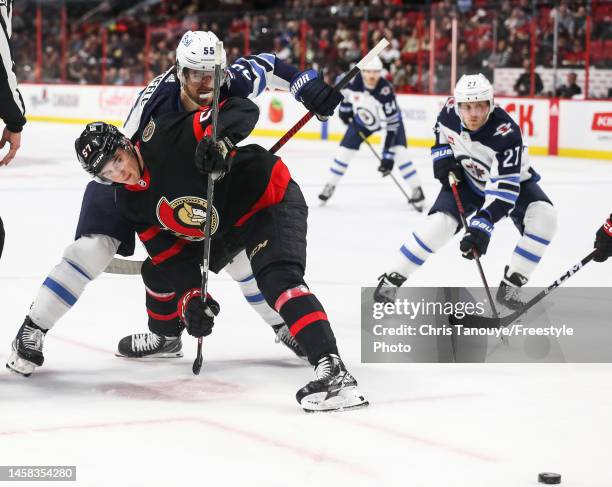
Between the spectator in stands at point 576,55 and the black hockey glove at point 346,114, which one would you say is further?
the spectator in stands at point 576,55

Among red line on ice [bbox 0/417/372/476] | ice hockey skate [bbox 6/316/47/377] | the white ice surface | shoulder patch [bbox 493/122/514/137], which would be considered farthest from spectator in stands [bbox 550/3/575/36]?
red line on ice [bbox 0/417/372/476]

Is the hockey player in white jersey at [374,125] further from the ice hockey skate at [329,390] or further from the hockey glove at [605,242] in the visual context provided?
the ice hockey skate at [329,390]

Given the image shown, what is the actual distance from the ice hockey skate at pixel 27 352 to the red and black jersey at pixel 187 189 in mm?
440

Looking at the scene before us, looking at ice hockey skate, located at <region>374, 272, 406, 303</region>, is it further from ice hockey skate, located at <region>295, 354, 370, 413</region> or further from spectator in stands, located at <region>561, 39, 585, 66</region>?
spectator in stands, located at <region>561, 39, 585, 66</region>

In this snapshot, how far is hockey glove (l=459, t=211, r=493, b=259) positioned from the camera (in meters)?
4.46

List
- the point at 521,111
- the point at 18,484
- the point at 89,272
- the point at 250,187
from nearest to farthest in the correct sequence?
the point at 18,484, the point at 250,187, the point at 89,272, the point at 521,111

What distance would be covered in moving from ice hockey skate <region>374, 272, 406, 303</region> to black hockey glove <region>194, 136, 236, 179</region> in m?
1.74

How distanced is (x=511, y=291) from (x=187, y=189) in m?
1.91

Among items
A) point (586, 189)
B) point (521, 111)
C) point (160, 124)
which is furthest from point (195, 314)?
point (521, 111)

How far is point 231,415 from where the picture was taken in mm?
3248

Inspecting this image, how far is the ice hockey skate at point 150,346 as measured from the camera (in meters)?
3.98

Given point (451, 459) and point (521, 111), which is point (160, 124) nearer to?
point (451, 459)

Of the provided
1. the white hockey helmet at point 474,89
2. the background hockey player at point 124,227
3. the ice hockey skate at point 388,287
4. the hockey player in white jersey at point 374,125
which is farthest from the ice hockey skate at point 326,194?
the background hockey player at point 124,227

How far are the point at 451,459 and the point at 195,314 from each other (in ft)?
3.02
